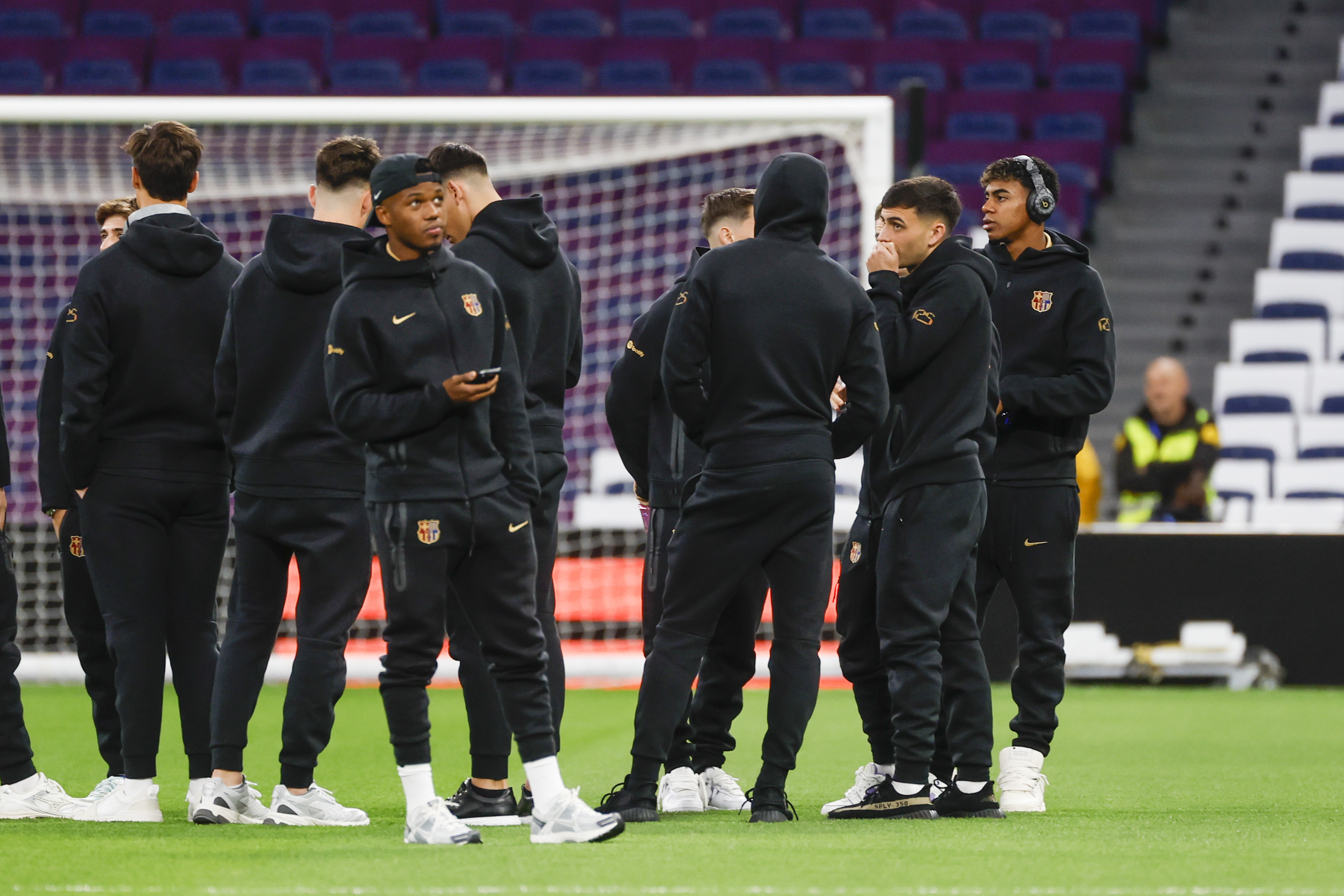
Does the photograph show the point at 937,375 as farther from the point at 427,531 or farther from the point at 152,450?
the point at 152,450

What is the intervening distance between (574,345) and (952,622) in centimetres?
141

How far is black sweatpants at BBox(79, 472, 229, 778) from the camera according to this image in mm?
4828

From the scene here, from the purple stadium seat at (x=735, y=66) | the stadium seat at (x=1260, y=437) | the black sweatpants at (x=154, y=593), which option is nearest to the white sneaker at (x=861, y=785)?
the black sweatpants at (x=154, y=593)

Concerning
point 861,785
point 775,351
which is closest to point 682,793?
point 861,785

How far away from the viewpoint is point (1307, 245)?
13.4 m

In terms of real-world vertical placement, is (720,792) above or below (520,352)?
below

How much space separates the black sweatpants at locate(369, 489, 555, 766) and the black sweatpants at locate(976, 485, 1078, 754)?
1.67 metres

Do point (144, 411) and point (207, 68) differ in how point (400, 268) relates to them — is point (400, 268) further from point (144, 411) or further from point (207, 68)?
point (207, 68)

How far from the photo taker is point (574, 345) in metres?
5.18

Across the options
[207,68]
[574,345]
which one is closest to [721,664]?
[574,345]

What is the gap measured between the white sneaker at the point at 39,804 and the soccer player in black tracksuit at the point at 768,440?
5.49 feet

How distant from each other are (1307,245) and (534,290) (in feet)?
33.3

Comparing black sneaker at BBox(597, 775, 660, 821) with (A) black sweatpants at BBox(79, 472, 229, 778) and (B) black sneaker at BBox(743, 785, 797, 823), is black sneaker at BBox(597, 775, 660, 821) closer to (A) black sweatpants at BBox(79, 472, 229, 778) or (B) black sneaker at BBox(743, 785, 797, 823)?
(B) black sneaker at BBox(743, 785, 797, 823)

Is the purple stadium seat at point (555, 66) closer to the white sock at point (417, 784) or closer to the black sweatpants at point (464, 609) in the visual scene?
the black sweatpants at point (464, 609)
